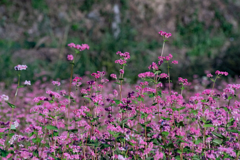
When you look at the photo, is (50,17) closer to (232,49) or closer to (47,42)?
(47,42)

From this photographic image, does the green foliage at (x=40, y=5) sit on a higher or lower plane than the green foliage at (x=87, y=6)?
lower

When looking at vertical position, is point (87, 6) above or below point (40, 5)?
above

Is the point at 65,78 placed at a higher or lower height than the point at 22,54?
lower

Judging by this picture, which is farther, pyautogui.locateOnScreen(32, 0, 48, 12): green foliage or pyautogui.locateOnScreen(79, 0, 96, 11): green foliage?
pyautogui.locateOnScreen(79, 0, 96, 11): green foliage

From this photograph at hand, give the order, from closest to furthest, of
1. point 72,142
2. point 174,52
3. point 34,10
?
point 72,142 < point 174,52 < point 34,10

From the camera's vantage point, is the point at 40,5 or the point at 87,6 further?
the point at 87,6

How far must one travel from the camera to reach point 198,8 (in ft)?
40.4

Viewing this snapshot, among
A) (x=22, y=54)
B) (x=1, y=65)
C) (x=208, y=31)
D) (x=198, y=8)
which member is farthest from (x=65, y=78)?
(x=198, y=8)

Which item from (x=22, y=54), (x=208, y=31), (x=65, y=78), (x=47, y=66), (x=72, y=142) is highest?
(x=208, y=31)

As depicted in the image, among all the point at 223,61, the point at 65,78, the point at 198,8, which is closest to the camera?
the point at 65,78

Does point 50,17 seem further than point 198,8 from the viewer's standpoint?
No

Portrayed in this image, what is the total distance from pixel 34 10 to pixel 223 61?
8057 mm

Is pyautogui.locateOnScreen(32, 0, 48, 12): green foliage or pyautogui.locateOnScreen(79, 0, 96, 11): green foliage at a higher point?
pyautogui.locateOnScreen(79, 0, 96, 11): green foliage

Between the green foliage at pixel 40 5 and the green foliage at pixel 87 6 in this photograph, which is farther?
the green foliage at pixel 87 6
